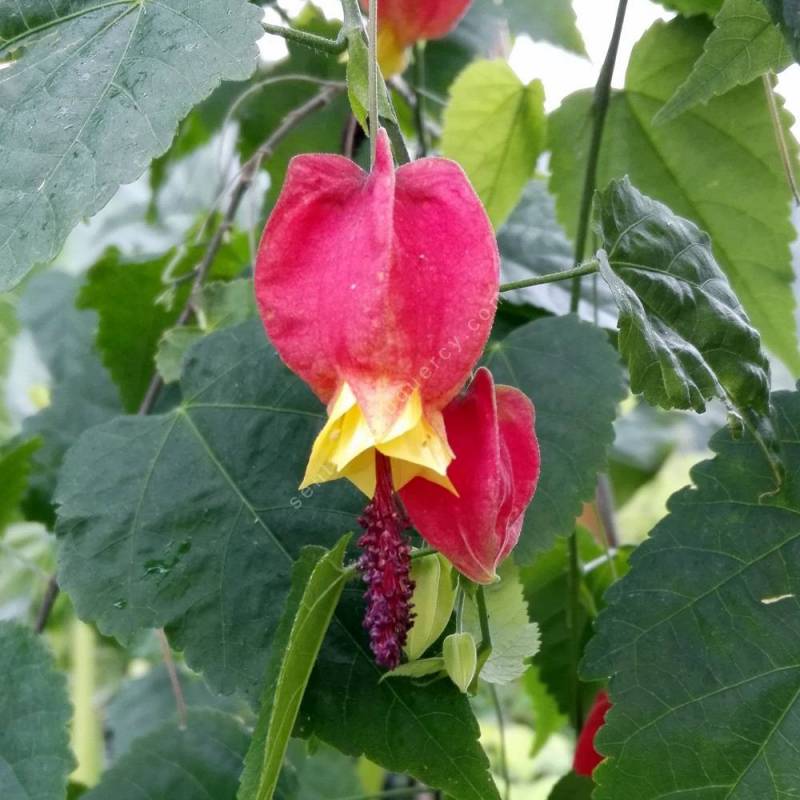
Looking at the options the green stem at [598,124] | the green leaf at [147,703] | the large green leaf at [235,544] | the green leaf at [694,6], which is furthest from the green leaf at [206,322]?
the green leaf at [147,703]

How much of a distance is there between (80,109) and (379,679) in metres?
0.27

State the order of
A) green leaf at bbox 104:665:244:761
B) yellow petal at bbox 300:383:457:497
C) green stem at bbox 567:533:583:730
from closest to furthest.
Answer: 1. yellow petal at bbox 300:383:457:497
2. green stem at bbox 567:533:583:730
3. green leaf at bbox 104:665:244:761

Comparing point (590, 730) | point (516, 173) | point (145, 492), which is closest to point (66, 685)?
point (145, 492)

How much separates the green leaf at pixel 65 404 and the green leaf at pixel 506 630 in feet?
1.49

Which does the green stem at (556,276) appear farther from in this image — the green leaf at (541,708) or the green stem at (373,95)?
the green leaf at (541,708)

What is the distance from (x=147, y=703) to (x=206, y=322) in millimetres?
576

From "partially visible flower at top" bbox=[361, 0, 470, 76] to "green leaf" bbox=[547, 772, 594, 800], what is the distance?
49cm

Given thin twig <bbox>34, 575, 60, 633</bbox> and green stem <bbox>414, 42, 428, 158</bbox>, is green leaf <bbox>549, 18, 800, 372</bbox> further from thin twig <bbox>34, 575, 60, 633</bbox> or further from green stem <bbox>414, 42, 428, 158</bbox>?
thin twig <bbox>34, 575, 60, 633</bbox>

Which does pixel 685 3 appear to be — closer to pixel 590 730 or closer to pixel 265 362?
pixel 265 362

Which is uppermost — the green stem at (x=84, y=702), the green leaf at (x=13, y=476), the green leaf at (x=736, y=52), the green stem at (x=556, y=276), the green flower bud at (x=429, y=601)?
the green leaf at (x=736, y=52)

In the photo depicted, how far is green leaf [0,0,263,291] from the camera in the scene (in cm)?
42

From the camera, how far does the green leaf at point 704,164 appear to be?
0.67 m

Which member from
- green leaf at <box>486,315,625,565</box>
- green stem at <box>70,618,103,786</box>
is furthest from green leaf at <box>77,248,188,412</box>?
green stem at <box>70,618,103,786</box>

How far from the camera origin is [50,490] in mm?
878
